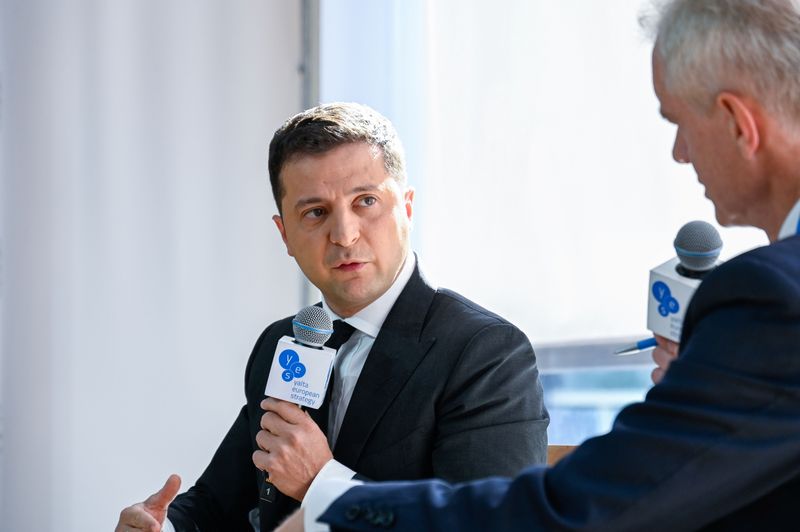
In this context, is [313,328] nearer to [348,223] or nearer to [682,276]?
[348,223]

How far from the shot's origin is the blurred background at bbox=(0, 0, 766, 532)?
352cm

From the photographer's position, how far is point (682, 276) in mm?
1481

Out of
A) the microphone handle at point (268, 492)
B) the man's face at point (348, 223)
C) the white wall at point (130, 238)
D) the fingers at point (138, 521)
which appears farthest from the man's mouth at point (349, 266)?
the white wall at point (130, 238)

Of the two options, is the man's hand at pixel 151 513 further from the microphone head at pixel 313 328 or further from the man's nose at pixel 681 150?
the man's nose at pixel 681 150

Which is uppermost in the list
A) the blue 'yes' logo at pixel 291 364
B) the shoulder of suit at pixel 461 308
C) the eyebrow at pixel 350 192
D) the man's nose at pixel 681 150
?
the man's nose at pixel 681 150

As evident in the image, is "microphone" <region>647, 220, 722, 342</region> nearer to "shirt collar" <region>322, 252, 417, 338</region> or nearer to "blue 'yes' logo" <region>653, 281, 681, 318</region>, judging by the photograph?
"blue 'yes' logo" <region>653, 281, 681, 318</region>

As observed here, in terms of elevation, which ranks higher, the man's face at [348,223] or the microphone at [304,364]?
the man's face at [348,223]

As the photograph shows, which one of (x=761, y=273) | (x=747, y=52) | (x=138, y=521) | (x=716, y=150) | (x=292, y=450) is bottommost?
(x=138, y=521)

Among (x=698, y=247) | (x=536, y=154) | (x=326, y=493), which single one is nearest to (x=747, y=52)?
(x=698, y=247)

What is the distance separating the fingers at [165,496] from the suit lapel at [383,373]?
1.08 feet

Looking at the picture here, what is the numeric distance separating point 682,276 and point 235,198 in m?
3.07

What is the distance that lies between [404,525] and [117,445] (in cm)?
320

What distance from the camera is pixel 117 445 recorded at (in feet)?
13.5

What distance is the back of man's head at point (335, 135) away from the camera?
7.36 ft
